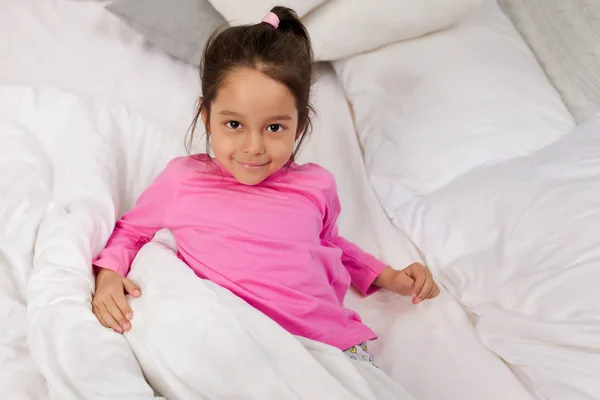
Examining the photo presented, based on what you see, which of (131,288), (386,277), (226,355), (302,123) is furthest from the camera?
(386,277)

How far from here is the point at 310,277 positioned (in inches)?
39.8

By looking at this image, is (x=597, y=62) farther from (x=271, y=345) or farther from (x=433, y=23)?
(x=271, y=345)

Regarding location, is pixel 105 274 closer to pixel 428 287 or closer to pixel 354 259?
pixel 354 259


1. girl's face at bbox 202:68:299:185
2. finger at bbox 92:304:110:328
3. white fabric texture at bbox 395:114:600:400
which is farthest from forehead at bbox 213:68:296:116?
white fabric texture at bbox 395:114:600:400

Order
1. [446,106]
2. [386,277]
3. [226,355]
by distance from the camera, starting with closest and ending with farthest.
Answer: [226,355]
[386,277]
[446,106]

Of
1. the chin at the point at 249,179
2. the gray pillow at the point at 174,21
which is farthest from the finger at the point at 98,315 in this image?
the gray pillow at the point at 174,21

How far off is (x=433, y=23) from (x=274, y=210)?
31.7 inches

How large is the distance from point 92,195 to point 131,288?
0.76 feet

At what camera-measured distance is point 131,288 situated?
936mm

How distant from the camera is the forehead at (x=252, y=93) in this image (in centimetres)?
92

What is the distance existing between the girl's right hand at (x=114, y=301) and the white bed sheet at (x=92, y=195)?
A: 2 centimetres

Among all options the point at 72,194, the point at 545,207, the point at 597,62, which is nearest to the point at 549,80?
the point at 597,62

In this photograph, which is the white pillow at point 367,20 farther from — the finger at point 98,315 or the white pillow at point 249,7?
the finger at point 98,315

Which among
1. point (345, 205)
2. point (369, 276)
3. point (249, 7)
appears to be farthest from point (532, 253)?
point (249, 7)
